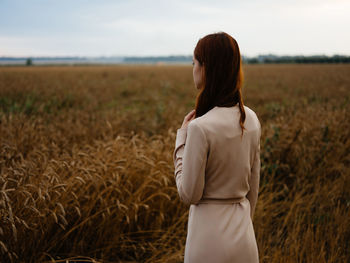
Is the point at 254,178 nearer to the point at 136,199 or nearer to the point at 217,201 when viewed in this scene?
the point at 217,201

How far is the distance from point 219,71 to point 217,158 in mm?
400

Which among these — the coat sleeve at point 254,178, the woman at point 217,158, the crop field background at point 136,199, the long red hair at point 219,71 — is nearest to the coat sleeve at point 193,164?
the woman at point 217,158

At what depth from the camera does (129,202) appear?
2.87m

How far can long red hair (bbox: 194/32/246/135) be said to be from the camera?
1371 mm

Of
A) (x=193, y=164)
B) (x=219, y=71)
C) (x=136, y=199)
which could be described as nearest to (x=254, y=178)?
(x=193, y=164)

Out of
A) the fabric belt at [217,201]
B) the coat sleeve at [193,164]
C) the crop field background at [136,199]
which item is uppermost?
the coat sleeve at [193,164]

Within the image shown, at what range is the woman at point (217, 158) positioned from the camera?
1367 millimetres

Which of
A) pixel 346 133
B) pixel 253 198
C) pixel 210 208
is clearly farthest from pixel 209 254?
pixel 346 133

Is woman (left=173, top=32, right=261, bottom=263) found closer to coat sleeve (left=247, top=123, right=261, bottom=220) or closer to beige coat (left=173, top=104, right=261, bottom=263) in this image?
beige coat (left=173, top=104, right=261, bottom=263)

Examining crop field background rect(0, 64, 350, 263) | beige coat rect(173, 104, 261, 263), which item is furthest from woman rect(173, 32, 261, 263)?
crop field background rect(0, 64, 350, 263)

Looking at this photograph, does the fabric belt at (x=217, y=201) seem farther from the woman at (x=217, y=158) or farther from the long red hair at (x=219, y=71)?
the long red hair at (x=219, y=71)

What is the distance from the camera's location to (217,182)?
4.83ft

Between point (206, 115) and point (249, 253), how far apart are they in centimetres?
73

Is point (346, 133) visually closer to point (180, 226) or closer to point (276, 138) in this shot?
point (276, 138)
